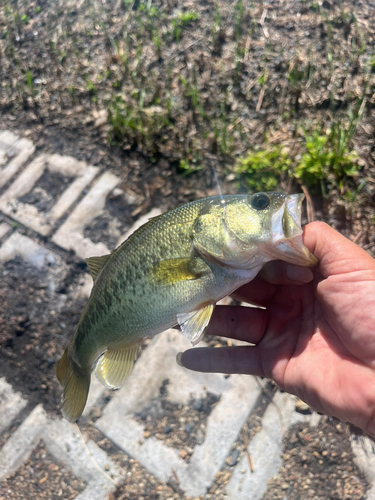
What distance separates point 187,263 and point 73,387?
1059mm

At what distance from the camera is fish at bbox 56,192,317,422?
1.92 meters

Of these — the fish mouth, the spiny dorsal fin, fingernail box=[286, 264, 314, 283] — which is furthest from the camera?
the spiny dorsal fin

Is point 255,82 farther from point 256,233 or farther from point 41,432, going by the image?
point 41,432

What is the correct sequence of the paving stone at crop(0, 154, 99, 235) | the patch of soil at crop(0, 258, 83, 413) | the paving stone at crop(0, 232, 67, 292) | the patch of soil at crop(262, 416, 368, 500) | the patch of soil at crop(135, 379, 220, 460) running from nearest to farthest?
1. the patch of soil at crop(262, 416, 368, 500)
2. the patch of soil at crop(135, 379, 220, 460)
3. the patch of soil at crop(0, 258, 83, 413)
4. the paving stone at crop(0, 232, 67, 292)
5. the paving stone at crop(0, 154, 99, 235)

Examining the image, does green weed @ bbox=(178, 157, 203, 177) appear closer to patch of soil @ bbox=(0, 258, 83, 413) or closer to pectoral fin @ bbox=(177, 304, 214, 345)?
patch of soil @ bbox=(0, 258, 83, 413)

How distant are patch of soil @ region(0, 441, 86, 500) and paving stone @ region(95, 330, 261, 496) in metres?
0.37

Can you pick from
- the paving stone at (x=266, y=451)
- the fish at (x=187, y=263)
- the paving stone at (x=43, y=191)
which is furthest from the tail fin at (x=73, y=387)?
the paving stone at (x=43, y=191)

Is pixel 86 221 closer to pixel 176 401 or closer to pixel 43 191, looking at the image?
pixel 43 191

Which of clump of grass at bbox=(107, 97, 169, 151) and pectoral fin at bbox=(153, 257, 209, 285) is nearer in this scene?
pectoral fin at bbox=(153, 257, 209, 285)

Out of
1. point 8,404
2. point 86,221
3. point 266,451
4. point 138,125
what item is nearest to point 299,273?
point 266,451

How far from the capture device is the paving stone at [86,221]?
3.60 meters

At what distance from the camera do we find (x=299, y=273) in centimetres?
208

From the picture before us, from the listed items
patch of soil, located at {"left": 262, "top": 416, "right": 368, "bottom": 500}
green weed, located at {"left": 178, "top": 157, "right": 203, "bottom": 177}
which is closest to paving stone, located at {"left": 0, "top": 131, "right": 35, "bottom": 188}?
green weed, located at {"left": 178, "top": 157, "right": 203, "bottom": 177}

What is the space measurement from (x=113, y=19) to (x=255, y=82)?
2.22 m
